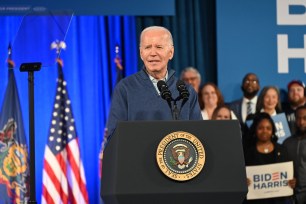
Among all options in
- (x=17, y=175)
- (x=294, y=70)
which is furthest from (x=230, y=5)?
(x=17, y=175)

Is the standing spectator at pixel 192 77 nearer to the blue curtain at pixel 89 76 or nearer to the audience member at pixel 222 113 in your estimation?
the audience member at pixel 222 113

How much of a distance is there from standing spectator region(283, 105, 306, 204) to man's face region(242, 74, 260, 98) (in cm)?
53

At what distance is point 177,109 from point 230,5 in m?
4.68

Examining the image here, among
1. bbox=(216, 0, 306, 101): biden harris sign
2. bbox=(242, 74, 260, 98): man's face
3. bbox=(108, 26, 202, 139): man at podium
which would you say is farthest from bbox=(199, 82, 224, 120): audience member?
bbox=(108, 26, 202, 139): man at podium

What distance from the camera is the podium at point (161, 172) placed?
8.66 feet

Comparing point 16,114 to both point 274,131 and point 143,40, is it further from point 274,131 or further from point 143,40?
point 143,40

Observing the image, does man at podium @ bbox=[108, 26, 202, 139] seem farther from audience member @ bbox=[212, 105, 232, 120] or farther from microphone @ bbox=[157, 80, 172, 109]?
audience member @ bbox=[212, 105, 232, 120]

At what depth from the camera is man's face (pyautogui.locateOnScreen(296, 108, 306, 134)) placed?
657cm

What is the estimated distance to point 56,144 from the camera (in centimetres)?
689

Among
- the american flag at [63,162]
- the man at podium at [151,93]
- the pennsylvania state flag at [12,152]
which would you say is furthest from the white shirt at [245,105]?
the man at podium at [151,93]

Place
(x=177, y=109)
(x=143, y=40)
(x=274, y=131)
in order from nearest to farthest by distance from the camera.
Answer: (x=177, y=109) → (x=143, y=40) → (x=274, y=131)

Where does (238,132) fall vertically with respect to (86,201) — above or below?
above

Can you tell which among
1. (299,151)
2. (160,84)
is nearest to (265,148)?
(299,151)

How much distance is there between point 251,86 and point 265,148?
0.88 meters
